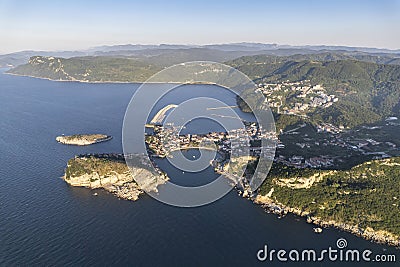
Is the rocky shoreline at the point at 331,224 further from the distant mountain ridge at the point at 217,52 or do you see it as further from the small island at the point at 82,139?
the distant mountain ridge at the point at 217,52

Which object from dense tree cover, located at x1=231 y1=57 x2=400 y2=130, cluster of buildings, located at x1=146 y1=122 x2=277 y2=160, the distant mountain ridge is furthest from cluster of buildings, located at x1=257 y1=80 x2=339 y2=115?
the distant mountain ridge

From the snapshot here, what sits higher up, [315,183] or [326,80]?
[326,80]

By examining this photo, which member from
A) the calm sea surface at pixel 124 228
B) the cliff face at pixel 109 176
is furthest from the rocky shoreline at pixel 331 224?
the cliff face at pixel 109 176

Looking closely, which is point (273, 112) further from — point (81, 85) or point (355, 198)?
point (81, 85)

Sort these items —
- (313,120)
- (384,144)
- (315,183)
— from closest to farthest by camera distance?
(315,183) < (384,144) < (313,120)

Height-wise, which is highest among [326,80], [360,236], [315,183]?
[326,80]

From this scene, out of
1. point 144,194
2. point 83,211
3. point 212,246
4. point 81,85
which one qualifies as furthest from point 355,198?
point 81,85
